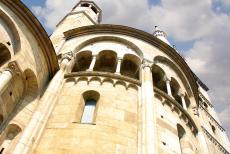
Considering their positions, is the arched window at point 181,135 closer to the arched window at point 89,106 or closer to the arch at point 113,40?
the arched window at point 89,106

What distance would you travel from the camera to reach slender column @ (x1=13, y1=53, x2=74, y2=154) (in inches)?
396

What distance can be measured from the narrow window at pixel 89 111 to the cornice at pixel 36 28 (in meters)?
2.42

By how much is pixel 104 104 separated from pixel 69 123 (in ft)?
6.04

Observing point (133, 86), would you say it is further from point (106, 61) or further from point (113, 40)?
point (113, 40)

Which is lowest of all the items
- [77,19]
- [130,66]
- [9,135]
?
[9,135]

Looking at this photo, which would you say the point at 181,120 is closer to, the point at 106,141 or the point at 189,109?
the point at 189,109

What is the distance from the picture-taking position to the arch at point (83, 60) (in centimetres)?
1638

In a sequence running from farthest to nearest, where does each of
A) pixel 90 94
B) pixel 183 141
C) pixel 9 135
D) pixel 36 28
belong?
pixel 183 141 → pixel 90 94 → pixel 36 28 → pixel 9 135

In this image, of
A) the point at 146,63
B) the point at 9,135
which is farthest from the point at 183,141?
the point at 9,135

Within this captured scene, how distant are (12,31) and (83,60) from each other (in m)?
5.54

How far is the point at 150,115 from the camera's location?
11.9 meters

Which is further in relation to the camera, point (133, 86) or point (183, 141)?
point (133, 86)

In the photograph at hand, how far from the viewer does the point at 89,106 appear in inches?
515

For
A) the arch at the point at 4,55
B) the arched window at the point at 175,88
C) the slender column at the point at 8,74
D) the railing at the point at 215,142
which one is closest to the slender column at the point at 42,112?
the slender column at the point at 8,74
